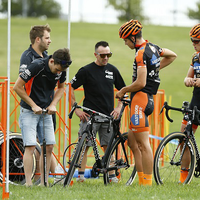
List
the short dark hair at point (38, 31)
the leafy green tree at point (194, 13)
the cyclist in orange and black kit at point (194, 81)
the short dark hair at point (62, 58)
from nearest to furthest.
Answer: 1. the short dark hair at point (62, 58)
2. the cyclist in orange and black kit at point (194, 81)
3. the short dark hair at point (38, 31)
4. the leafy green tree at point (194, 13)

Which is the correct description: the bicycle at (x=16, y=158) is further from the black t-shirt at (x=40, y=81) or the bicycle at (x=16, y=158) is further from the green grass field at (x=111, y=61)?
the black t-shirt at (x=40, y=81)

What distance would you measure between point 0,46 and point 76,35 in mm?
7545

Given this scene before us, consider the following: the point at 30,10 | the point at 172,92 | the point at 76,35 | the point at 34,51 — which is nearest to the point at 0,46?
the point at 76,35

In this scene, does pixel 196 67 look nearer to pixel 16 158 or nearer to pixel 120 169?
pixel 120 169

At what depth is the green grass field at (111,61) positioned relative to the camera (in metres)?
5.58

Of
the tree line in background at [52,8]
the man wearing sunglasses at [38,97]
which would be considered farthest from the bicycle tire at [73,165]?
the tree line in background at [52,8]

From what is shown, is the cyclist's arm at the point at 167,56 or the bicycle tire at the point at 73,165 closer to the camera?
the bicycle tire at the point at 73,165

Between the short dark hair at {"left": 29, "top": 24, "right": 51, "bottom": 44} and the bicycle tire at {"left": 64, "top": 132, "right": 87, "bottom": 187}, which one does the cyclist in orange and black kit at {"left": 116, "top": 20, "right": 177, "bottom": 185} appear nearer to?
the bicycle tire at {"left": 64, "top": 132, "right": 87, "bottom": 187}

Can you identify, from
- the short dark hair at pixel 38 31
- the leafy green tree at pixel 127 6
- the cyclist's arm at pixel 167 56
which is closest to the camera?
the cyclist's arm at pixel 167 56

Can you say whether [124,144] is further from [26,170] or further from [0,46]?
[0,46]

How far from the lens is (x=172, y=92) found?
86.3ft

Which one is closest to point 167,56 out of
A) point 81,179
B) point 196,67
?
point 196,67

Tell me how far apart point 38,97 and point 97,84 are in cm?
108

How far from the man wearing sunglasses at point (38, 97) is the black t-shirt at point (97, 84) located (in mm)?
646
